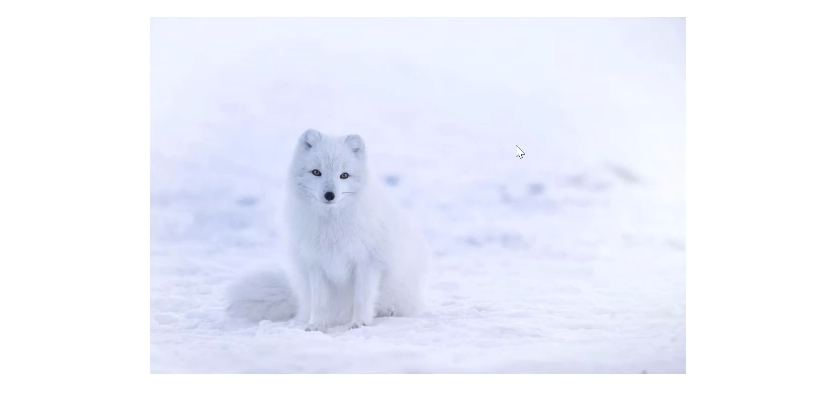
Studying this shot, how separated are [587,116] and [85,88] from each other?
3353mm

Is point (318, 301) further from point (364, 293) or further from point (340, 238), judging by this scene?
point (340, 238)

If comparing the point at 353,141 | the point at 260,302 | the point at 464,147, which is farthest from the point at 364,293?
the point at 464,147

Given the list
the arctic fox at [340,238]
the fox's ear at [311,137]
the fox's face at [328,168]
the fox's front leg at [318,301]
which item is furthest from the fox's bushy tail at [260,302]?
the fox's ear at [311,137]

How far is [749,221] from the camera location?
175 inches

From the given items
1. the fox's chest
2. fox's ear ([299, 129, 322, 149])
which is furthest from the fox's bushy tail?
fox's ear ([299, 129, 322, 149])

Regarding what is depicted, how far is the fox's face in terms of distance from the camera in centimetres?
402

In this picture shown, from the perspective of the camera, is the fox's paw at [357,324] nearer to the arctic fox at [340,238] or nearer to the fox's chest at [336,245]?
the arctic fox at [340,238]

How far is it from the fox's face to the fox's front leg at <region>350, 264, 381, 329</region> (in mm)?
443

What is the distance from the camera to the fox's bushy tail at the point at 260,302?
4.43 metres

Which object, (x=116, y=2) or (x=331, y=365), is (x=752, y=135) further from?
(x=116, y=2)

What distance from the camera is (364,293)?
4.18 m

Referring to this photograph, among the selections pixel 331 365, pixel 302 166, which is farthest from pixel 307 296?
pixel 302 166

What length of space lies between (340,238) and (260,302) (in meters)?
0.77

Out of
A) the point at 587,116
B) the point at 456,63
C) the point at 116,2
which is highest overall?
the point at 116,2
